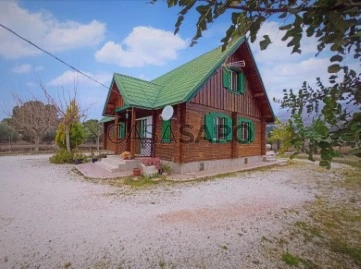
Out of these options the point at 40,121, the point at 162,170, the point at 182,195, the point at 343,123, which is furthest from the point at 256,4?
the point at 40,121

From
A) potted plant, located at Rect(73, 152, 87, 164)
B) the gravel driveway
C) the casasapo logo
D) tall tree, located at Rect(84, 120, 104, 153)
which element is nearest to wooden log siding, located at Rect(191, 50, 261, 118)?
the casasapo logo

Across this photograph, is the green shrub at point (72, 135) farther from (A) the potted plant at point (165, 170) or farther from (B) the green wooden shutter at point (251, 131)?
(B) the green wooden shutter at point (251, 131)

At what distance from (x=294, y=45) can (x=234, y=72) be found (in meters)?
13.0

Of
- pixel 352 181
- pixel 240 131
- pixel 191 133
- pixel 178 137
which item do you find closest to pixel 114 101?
pixel 178 137

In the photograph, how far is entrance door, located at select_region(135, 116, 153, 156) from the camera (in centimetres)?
1274

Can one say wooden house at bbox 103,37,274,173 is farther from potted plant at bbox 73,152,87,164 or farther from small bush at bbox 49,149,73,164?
small bush at bbox 49,149,73,164

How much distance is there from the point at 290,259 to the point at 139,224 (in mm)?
3081

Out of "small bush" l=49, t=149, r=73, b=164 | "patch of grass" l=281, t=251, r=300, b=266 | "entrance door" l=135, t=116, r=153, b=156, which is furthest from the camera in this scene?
"small bush" l=49, t=149, r=73, b=164

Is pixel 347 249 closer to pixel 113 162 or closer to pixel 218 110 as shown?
pixel 218 110

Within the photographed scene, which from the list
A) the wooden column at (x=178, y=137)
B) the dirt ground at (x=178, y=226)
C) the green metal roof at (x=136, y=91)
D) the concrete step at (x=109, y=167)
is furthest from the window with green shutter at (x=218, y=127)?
the concrete step at (x=109, y=167)

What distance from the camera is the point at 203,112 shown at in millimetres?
11586

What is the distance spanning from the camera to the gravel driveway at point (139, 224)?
11.4 feet

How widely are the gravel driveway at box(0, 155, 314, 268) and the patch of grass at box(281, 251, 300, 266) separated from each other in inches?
15.1

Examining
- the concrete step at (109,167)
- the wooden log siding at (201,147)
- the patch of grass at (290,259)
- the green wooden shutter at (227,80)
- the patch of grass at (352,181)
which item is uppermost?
the green wooden shutter at (227,80)
